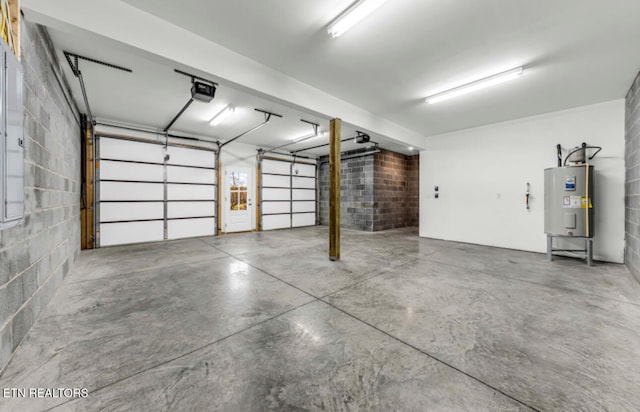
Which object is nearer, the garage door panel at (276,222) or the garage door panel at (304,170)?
the garage door panel at (276,222)

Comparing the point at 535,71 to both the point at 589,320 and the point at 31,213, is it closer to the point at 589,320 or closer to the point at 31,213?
the point at 589,320

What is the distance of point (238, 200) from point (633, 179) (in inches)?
355

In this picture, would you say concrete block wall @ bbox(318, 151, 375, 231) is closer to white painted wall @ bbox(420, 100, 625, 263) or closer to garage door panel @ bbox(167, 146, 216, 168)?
white painted wall @ bbox(420, 100, 625, 263)

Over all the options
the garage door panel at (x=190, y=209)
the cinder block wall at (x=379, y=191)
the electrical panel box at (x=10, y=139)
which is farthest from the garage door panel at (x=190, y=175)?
the electrical panel box at (x=10, y=139)

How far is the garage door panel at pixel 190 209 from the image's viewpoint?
22.9ft

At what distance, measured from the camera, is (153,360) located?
1733 mm

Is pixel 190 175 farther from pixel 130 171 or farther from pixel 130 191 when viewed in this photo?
pixel 130 191

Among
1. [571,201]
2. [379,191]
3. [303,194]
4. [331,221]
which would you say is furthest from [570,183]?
[303,194]

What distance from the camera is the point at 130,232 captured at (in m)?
6.28

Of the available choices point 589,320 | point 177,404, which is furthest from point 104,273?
point 589,320

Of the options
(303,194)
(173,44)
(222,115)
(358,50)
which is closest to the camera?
(173,44)

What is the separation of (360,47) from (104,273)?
4983 millimetres

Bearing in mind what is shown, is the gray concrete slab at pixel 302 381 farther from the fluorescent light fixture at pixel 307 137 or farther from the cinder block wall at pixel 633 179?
the fluorescent light fixture at pixel 307 137

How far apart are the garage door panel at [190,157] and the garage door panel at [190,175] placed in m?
0.15
